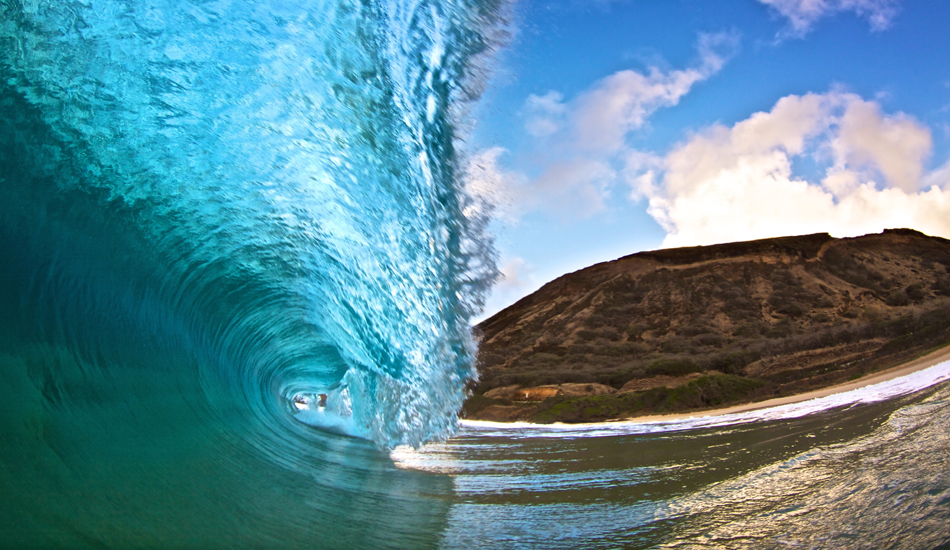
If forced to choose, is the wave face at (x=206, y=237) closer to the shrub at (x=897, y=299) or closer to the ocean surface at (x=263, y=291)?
the ocean surface at (x=263, y=291)

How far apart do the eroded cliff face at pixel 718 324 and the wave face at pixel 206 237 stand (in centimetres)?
2077

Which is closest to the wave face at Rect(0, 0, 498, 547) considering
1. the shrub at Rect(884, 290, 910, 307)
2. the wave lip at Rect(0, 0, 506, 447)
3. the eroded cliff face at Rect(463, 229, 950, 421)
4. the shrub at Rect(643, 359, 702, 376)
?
the wave lip at Rect(0, 0, 506, 447)

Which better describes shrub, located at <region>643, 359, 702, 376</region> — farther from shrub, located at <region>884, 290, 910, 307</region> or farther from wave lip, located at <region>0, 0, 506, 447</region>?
wave lip, located at <region>0, 0, 506, 447</region>

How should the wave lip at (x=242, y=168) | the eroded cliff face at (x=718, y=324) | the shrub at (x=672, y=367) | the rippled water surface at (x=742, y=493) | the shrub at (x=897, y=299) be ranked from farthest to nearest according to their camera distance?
the shrub at (x=897, y=299) → the shrub at (x=672, y=367) → the eroded cliff face at (x=718, y=324) → the wave lip at (x=242, y=168) → the rippled water surface at (x=742, y=493)

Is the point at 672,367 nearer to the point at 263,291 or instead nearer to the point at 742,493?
the point at 263,291

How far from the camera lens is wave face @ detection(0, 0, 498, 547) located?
2.86 m

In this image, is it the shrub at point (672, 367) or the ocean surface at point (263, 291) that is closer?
the ocean surface at point (263, 291)

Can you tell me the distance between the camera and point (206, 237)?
506cm

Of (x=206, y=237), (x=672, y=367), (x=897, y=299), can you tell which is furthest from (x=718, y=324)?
(x=206, y=237)

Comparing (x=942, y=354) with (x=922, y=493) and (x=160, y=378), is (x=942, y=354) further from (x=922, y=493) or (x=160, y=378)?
(x=160, y=378)

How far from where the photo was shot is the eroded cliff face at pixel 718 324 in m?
29.0

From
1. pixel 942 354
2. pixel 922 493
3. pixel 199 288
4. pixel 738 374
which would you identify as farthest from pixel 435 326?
pixel 738 374

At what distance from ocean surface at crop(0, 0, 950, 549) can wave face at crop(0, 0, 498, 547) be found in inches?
0.7

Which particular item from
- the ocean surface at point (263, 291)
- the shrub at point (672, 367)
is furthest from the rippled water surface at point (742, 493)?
the shrub at point (672, 367)
